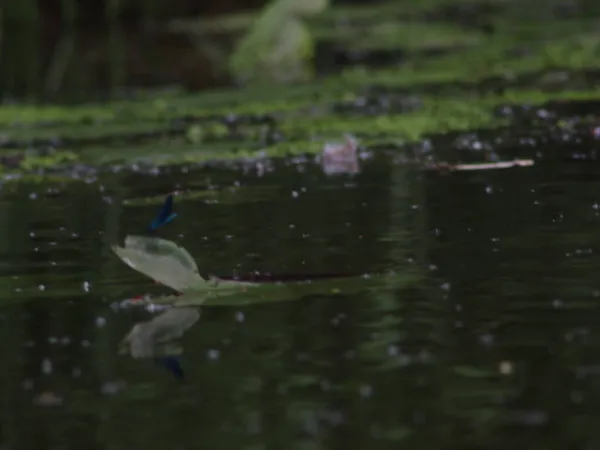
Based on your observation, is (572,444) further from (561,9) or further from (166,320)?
(561,9)

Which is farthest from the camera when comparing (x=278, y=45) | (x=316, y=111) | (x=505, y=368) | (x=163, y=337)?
(x=278, y=45)

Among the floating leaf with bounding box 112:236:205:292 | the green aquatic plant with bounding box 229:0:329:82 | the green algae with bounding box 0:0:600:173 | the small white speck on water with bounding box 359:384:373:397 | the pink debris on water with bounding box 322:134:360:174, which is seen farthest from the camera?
the green aquatic plant with bounding box 229:0:329:82

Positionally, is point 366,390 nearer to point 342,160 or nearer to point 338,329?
point 338,329

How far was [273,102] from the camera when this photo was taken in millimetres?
14750

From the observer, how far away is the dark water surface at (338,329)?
4.53 metres

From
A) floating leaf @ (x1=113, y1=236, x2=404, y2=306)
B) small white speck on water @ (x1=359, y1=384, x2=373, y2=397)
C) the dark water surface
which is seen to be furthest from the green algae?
small white speck on water @ (x1=359, y1=384, x2=373, y2=397)

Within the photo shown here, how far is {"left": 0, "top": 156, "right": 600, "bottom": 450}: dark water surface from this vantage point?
453cm

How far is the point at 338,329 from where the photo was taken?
568cm

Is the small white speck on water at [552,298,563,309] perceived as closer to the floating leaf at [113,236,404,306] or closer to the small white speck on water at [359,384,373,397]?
the floating leaf at [113,236,404,306]

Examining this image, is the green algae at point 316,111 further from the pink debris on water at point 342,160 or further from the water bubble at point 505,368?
the water bubble at point 505,368

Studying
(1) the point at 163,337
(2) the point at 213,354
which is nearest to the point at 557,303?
(2) the point at 213,354

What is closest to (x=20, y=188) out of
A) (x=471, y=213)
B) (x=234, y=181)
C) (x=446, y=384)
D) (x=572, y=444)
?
(x=234, y=181)

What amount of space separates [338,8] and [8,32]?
638cm

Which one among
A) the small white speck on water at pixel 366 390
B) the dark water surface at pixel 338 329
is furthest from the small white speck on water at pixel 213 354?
the small white speck on water at pixel 366 390
